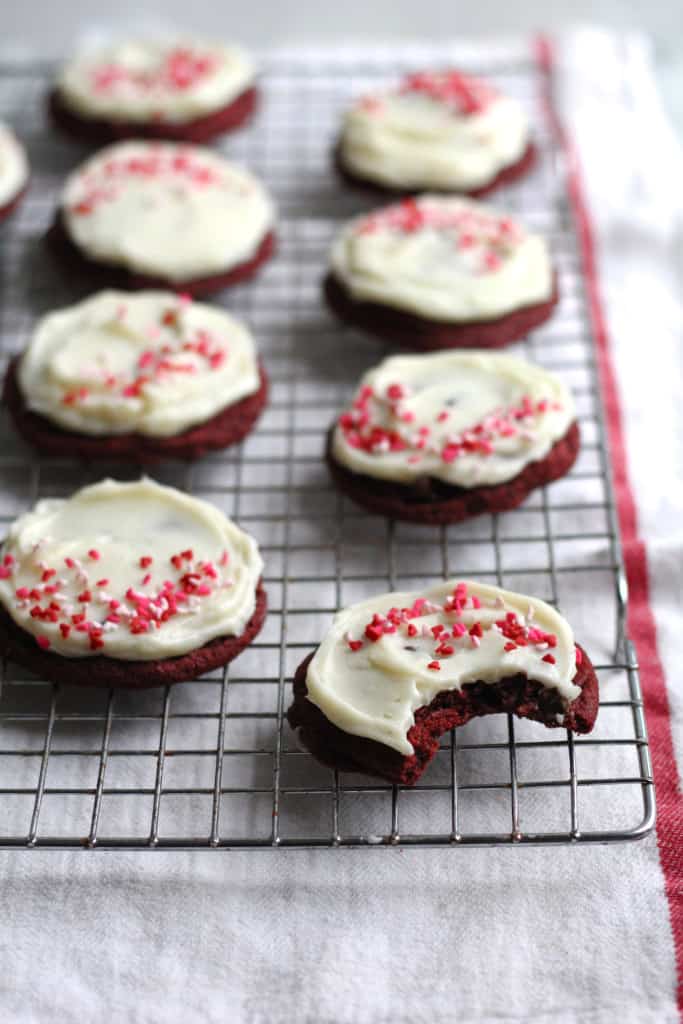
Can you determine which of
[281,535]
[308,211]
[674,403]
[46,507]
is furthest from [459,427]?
[308,211]

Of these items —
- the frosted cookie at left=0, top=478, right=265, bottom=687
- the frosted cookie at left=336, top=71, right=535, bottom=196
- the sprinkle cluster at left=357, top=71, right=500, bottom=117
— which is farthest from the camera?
the sprinkle cluster at left=357, top=71, right=500, bottom=117

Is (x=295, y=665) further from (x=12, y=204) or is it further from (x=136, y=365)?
(x=12, y=204)

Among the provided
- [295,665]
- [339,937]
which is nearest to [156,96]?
[295,665]

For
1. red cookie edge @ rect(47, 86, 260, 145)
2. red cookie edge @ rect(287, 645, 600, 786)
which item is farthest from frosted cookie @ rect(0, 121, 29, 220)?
red cookie edge @ rect(287, 645, 600, 786)

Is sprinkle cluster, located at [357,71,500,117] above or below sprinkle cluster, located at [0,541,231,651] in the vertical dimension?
above

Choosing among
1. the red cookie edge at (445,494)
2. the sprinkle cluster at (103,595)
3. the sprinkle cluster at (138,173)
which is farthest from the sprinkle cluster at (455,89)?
the sprinkle cluster at (103,595)

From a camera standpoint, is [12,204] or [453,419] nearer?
[453,419]

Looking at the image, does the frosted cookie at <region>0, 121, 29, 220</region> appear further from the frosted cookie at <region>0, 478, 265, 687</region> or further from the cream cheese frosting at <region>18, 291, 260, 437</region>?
the frosted cookie at <region>0, 478, 265, 687</region>

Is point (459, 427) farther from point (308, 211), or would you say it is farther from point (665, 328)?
point (308, 211)
